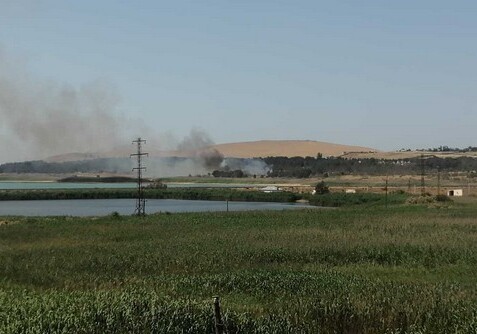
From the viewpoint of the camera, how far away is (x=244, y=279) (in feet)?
70.9

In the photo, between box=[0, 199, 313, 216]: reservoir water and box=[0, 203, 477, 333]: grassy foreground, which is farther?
box=[0, 199, 313, 216]: reservoir water

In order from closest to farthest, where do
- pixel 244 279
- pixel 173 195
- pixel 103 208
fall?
pixel 244 279, pixel 103 208, pixel 173 195

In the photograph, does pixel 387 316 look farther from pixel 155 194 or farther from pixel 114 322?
pixel 155 194

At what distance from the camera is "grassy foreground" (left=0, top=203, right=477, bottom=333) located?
14.4 metres

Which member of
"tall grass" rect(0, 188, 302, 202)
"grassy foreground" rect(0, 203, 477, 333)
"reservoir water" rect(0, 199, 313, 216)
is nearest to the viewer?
"grassy foreground" rect(0, 203, 477, 333)

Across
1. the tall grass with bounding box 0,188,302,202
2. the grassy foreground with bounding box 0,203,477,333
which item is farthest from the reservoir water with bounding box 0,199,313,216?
the grassy foreground with bounding box 0,203,477,333

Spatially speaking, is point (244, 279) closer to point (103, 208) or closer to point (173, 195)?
point (103, 208)

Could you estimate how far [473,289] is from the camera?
63.7 feet

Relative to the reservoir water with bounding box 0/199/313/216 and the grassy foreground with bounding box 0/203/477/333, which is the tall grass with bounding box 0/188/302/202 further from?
the grassy foreground with bounding box 0/203/477/333

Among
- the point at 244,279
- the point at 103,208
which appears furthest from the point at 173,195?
the point at 244,279

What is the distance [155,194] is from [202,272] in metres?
108

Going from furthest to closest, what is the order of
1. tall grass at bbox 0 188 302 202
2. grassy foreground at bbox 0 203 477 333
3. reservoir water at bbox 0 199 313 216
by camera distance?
tall grass at bbox 0 188 302 202
reservoir water at bbox 0 199 313 216
grassy foreground at bbox 0 203 477 333

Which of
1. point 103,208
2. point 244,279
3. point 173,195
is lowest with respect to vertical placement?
point 103,208

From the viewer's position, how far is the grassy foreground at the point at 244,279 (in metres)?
14.4
